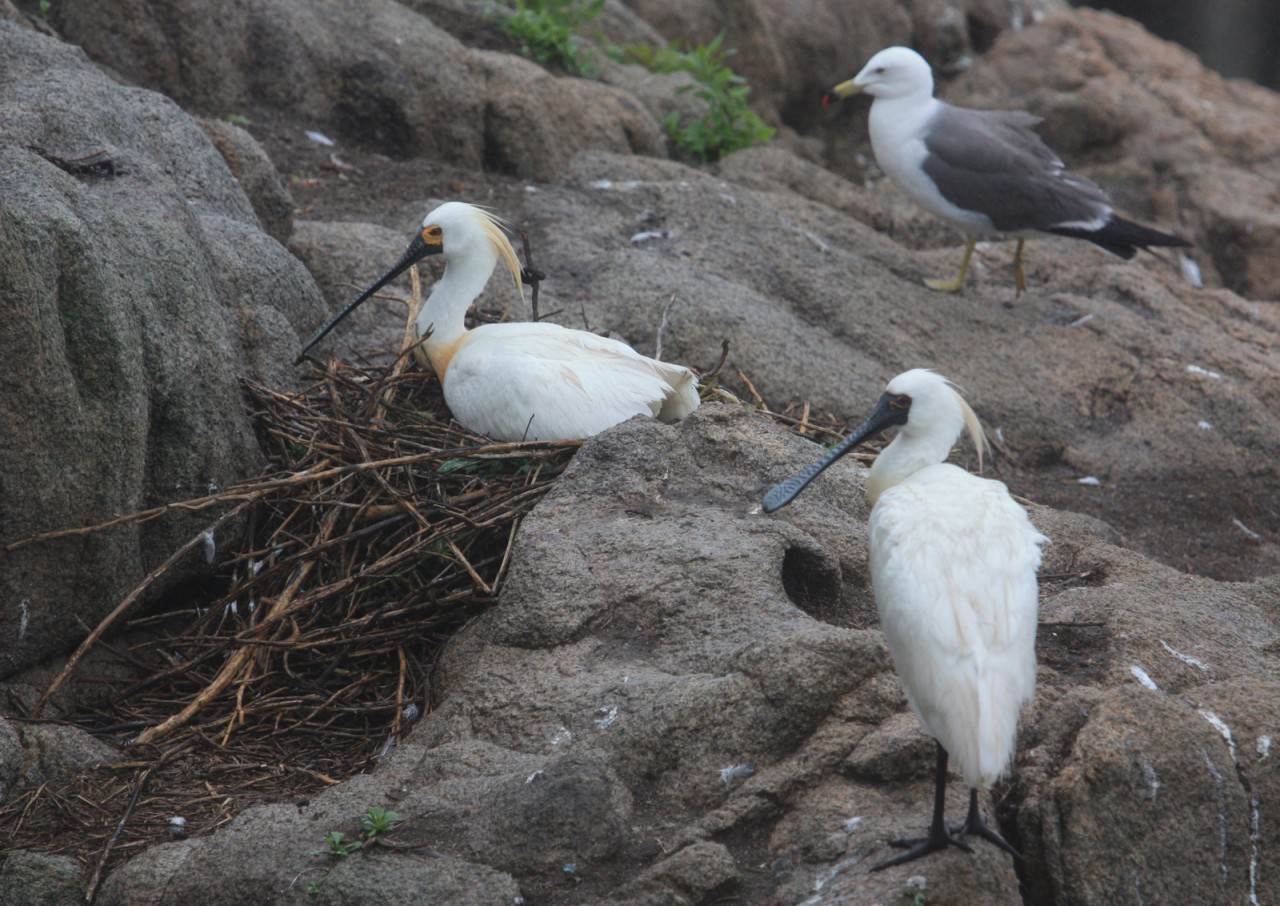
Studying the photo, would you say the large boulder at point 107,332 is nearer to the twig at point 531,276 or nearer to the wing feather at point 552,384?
the wing feather at point 552,384

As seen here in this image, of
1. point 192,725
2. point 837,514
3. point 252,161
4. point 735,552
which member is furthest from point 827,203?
point 192,725

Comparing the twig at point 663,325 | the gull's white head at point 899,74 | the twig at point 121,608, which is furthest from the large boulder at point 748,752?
the gull's white head at point 899,74

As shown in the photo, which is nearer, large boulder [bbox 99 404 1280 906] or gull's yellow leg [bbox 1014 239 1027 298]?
large boulder [bbox 99 404 1280 906]

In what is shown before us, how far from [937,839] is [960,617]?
1.74ft

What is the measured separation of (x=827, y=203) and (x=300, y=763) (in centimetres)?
685

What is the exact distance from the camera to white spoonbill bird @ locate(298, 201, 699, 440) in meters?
5.25

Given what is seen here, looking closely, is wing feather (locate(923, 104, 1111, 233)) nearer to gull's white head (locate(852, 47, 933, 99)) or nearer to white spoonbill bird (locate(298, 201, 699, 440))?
gull's white head (locate(852, 47, 933, 99))

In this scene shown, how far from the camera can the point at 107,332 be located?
4.35 m

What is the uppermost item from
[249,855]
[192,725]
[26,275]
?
[26,275]

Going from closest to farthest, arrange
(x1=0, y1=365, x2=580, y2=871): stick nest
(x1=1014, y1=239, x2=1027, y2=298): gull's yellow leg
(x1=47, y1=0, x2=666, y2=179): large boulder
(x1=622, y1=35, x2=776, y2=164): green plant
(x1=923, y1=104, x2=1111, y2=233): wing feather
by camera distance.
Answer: (x1=0, y1=365, x2=580, y2=871): stick nest → (x1=47, y1=0, x2=666, y2=179): large boulder → (x1=923, y1=104, x2=1111, y2=233): wing feather → (x1=1014, y1=239, x2=1027, y2=298): gull's yellow leg → (x1=622, y1=35, x2=776, y2=164): green plant

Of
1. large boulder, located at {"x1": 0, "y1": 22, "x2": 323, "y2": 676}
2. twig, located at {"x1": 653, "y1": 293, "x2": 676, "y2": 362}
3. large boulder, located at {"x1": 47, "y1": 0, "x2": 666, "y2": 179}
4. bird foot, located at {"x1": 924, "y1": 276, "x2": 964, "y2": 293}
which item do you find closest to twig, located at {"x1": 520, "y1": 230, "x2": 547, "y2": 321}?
twig, located at {"x1": 653, "y1": 293, "x2": 676, "y2": 362}

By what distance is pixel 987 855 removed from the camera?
3.22 meters

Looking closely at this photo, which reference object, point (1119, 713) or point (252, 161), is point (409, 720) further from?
point (252, 161)

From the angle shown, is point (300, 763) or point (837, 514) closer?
point (300, 763)
